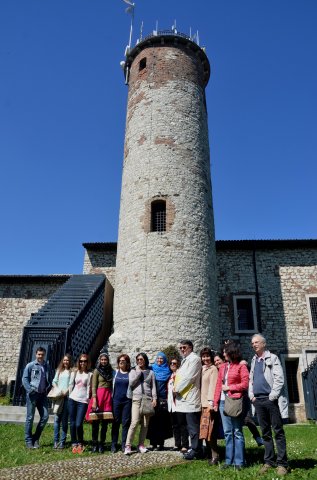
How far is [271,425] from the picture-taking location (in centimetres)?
471

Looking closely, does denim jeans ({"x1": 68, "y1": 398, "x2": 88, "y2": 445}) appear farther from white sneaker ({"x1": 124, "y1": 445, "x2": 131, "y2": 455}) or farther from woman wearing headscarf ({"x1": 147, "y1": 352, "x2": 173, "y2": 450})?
woman wearing headscarf ({"x1": 147, "y1": 352, "x2": 173, "y2": 450})

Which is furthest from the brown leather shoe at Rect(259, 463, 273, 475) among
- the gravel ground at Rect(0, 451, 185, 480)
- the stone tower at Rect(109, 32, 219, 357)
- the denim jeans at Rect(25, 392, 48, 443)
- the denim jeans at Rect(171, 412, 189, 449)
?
the stone tower at Rect(109, 32, 219, 357)

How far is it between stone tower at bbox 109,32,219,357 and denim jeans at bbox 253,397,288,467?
673 cm

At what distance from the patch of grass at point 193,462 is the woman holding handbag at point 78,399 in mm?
256

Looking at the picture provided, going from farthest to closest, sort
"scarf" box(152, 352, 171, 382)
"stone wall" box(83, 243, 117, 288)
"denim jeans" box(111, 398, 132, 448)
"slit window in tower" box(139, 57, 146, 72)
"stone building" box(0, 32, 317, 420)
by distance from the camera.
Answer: "stone wall" box(83, 243, 117, 288) < "slit window in tower" box(139, 57, 146, 72) < "stone building" box(0, 32, 317, 420) < "scarf" box(152, 352, 171, 382) < "denim jeans" box(111, 398, 132, 448)

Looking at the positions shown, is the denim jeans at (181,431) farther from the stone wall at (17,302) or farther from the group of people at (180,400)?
the stone wall at (17,302)

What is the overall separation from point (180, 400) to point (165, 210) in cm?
859

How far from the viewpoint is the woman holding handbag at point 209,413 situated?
498cm

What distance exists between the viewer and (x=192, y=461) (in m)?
5.04

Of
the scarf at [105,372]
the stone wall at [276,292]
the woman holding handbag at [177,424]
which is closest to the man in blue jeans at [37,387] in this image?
the scarf at [105,372]

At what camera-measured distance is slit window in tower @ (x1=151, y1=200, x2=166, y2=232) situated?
13258 millimetres

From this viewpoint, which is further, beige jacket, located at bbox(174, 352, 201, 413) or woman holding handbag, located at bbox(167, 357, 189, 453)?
woman holding handbag, located at bbox(167, 357, 189, 453)

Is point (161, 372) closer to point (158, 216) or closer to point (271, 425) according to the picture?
point (271, 425)

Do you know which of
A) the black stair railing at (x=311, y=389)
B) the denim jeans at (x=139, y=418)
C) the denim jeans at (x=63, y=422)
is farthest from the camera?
the black stair railing at (x=311, y=389)
